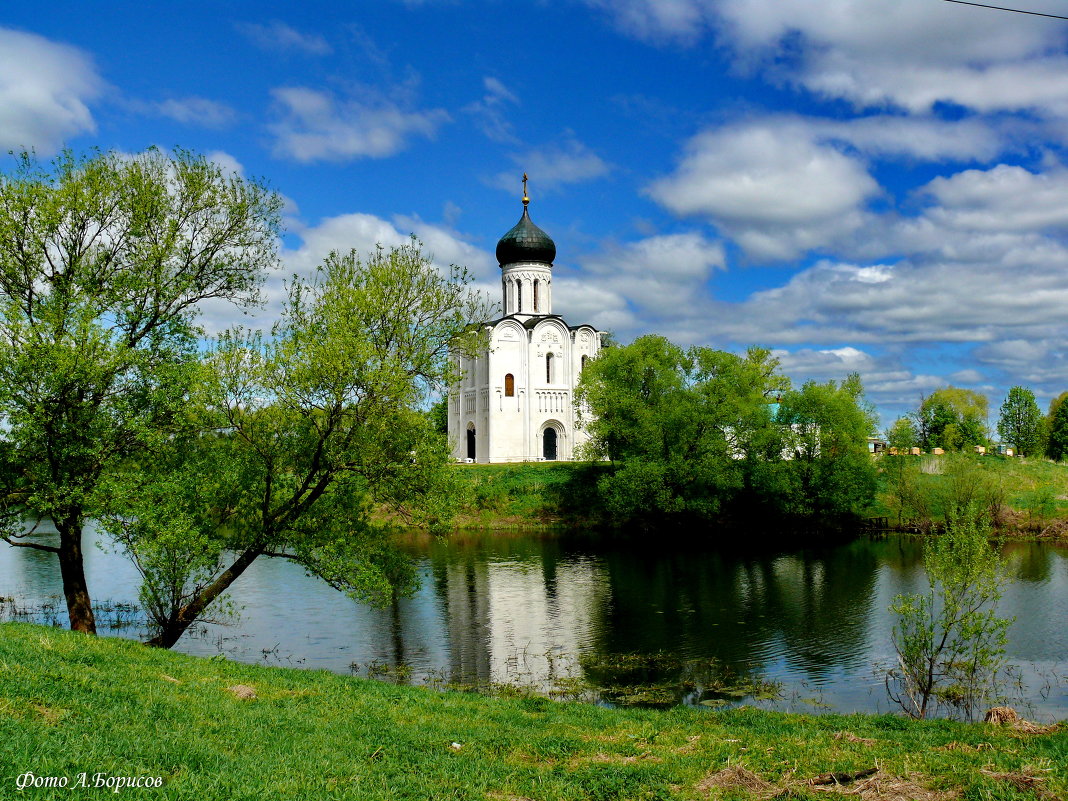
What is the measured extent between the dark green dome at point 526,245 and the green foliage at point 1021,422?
47.1 meters

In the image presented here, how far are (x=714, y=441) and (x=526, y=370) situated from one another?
17274 millimetres

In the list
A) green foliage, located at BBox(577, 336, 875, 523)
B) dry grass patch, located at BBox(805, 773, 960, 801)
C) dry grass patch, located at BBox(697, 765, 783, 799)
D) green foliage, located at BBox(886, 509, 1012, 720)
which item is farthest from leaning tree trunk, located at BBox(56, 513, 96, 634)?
green foliage, located at BBox(577, 336, 875, 523)

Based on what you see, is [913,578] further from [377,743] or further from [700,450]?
[377,743]

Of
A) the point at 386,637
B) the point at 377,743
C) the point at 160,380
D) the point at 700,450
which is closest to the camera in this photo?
the point at 377,743

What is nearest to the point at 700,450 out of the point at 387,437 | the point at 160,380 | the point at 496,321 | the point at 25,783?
the point at 496,321

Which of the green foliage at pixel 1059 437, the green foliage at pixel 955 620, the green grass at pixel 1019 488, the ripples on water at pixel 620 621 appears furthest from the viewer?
the green foliage at pixel 1059 437

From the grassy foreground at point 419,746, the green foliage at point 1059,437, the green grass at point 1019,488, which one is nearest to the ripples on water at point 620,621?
the grassy foreground at point 419,746

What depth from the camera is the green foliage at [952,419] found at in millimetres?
68938

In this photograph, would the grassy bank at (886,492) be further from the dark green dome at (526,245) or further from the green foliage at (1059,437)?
the green foliage at (1059,437)

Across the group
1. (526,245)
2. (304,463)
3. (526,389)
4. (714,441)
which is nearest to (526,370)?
(526,389)

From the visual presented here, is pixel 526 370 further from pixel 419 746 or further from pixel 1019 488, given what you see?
pixel 419 746

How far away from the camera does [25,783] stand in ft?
18.0

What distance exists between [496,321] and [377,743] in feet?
149

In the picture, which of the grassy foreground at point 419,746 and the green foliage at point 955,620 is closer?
the grassy foreground at point 419,746
